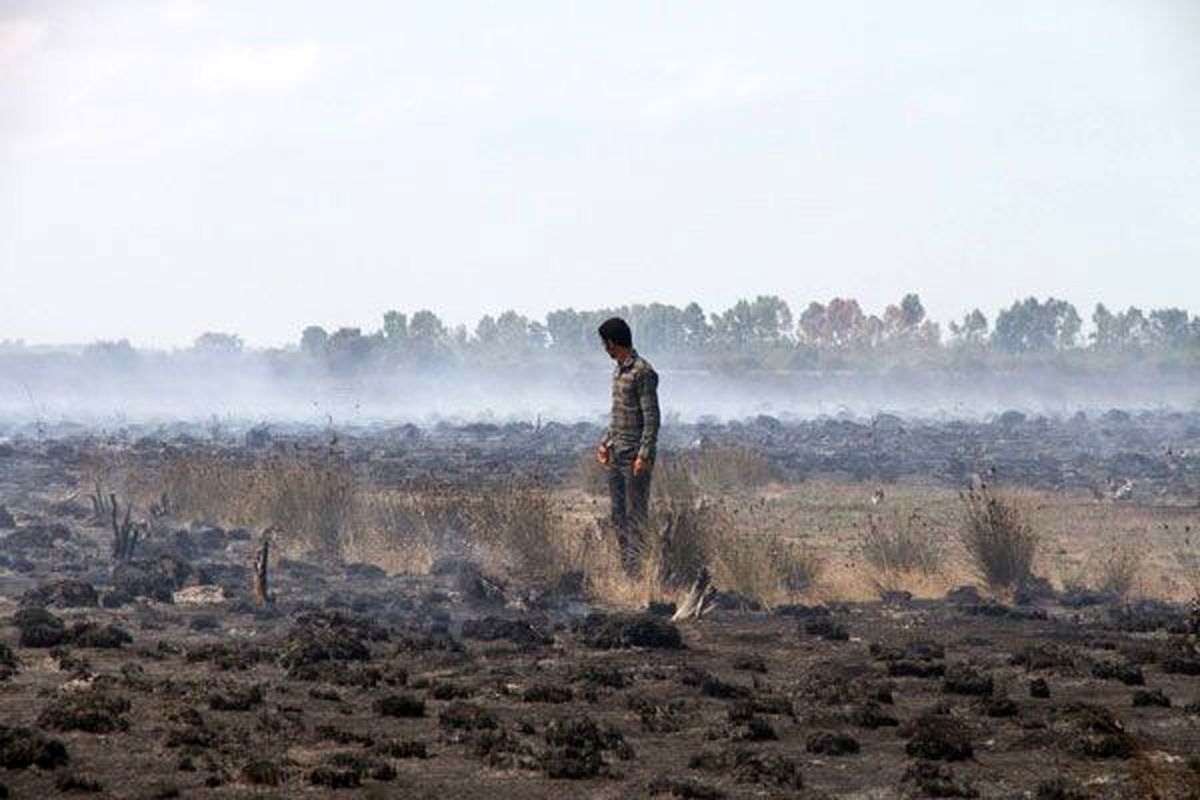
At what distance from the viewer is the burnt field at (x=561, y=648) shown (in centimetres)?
1245

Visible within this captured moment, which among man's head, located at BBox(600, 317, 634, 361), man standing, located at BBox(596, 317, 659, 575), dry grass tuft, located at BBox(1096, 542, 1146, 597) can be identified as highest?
man's head, located at BBox(600, 317, 634, 361)

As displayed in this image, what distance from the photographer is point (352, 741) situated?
13.4 m

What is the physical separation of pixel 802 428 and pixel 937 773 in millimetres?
65429

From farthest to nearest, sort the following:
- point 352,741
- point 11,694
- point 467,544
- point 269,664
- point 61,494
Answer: point 61,494 < point 467,544 < point 269,664 < point 11,694 < point 352,741

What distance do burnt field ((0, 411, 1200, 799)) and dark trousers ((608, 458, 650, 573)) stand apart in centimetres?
31

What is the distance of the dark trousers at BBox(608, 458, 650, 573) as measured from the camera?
21016 mm

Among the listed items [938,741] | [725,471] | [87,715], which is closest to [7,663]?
[87,715]

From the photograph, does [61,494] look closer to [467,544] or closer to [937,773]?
[467,544]

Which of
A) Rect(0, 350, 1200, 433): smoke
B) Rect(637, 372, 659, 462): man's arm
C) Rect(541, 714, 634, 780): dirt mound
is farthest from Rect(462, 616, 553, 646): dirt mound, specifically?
Rect(0, 350, 1200, 433): smoke

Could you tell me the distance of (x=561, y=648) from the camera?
1803 centimetres

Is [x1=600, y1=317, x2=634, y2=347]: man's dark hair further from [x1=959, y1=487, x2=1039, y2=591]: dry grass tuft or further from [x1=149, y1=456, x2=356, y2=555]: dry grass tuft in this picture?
[x1=149, y1=456, x2=356, y2=555]: dry grass tuft

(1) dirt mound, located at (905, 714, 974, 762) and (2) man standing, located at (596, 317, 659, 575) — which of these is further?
(2) man standing, located at (596, 317, 659, 575)

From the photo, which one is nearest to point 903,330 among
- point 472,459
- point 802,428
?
point 802,428

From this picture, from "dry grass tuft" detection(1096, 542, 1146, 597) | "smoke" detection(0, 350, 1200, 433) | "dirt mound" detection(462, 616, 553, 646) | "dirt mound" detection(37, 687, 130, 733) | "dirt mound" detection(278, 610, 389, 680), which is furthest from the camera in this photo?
"smoke" detection(0, 350, 1200, 433)
